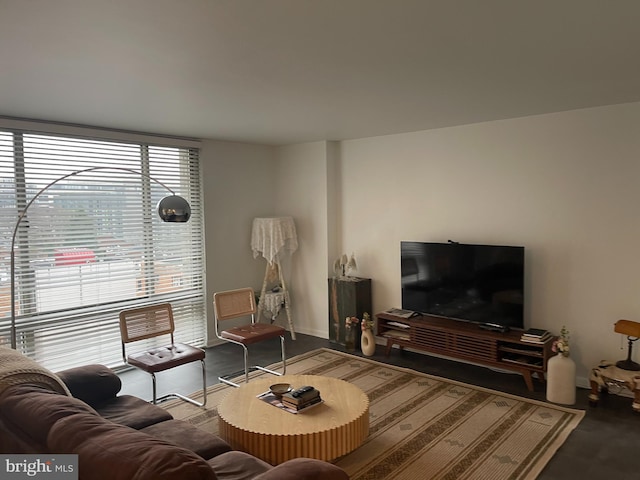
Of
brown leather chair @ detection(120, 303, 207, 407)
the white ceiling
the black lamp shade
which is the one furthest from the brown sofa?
the white ceiling

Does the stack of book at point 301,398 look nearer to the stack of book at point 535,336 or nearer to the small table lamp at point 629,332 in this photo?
the stack of book at point 535,336

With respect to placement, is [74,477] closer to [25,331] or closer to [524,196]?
[25,331]

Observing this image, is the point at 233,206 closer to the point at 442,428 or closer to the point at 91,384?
the point at 91,384

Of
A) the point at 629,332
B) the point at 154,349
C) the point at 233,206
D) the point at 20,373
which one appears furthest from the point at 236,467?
the point at 233,206

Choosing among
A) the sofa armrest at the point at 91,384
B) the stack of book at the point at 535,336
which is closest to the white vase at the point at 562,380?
the stack of book at the point at 535,336

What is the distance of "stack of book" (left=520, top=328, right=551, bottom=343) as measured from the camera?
160 inches

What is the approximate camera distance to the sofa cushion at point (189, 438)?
2.38m

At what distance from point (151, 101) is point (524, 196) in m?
3.45

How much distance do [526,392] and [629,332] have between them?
0.98 meters

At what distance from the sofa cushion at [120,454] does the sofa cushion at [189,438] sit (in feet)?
2.44

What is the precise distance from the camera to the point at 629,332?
3664mm

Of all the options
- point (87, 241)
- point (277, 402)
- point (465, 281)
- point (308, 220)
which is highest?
point (308, 220)

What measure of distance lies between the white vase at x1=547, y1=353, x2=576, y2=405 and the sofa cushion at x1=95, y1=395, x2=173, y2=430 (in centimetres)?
306

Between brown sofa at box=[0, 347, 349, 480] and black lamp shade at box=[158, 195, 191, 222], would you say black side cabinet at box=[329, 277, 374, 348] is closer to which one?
black lamp shade at box=[158, 195, 191, 222]
